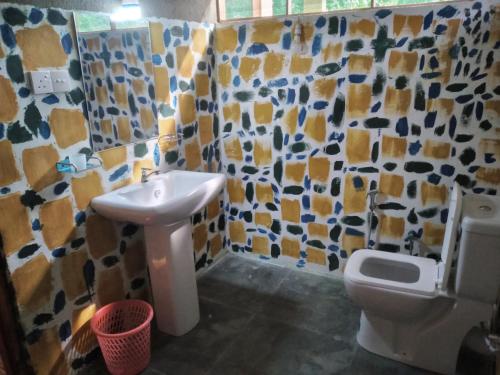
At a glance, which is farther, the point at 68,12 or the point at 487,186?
the point at 487,186

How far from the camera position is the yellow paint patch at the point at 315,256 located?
106 inches

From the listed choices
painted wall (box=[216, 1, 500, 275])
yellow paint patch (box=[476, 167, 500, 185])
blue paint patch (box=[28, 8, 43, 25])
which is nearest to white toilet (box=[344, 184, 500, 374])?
yellow paint patch (box=[476, 167, 500, 185])

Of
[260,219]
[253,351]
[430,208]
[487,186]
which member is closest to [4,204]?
[253,351]

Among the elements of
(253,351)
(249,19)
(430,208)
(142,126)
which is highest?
(249,19)

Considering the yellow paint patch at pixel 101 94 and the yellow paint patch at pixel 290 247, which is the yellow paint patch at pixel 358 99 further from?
the yellow paint patch at pixel 101 94

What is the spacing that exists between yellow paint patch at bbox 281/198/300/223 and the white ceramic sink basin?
29.8 inches

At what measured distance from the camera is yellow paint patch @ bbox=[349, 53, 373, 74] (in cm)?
219

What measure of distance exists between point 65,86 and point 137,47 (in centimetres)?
58

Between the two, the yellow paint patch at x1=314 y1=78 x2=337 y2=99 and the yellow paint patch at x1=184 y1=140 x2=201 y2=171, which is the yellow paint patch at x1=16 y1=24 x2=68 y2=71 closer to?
the yellow paint patch at x1=184 y1=140 x2=201 y2=171

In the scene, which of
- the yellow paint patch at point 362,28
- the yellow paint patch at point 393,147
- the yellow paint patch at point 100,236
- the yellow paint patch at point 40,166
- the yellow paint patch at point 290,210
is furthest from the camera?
the yellow paint patch at point 290,210

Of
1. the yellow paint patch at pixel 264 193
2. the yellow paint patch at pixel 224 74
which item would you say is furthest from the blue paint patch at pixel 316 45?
the yellow paint patch at pixel 264 193

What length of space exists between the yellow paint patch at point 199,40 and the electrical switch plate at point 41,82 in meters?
1.10

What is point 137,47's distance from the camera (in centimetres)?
210

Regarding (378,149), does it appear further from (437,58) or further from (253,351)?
(253,351)
